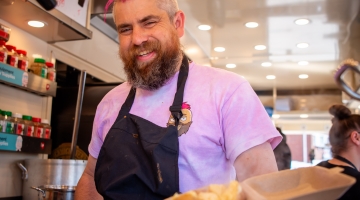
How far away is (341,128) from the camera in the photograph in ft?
8.21

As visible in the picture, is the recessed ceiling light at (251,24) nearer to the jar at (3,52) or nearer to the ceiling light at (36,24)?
the ceiling light at (36,24)

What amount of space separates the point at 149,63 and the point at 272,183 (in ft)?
2.45

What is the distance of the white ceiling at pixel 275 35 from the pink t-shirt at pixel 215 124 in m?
1.62

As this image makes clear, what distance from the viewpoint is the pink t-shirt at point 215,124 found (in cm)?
110

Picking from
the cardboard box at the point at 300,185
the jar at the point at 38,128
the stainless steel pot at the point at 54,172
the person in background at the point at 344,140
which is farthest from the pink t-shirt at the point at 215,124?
the person in background at the point at 344,140

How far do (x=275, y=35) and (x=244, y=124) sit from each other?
3.25 meters

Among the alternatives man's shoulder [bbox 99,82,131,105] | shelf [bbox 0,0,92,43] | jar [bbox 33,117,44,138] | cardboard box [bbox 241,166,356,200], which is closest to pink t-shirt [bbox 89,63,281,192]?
man's shoulder [bbox 99,82,131,105]

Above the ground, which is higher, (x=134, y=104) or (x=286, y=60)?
(x=286, y=60)

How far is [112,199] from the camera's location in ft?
3.74

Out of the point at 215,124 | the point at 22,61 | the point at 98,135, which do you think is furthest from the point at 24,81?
the point at 215,124

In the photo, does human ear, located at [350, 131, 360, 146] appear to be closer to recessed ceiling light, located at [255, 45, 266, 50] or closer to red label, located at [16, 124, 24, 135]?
red label, located at [16, 124, 24, 135]

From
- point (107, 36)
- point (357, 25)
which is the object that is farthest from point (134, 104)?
point (357, 25)

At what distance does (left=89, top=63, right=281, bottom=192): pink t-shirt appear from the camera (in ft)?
3.60

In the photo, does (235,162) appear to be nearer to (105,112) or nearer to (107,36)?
(105,112)
